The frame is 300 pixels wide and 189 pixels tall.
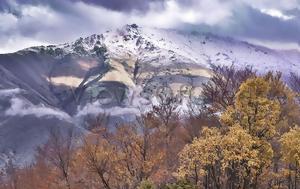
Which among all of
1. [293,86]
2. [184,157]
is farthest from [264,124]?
[293,86]

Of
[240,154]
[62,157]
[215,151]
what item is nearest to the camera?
[240,154]

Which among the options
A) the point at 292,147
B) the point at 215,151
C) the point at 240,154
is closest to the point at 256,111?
the point at 292,147

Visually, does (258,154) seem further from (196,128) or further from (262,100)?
(196,128)

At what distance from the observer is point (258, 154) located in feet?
143

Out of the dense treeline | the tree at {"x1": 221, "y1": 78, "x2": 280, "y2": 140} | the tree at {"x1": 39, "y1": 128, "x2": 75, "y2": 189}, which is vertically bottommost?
the tree at {"x1": 39, "y1": 128, "x2": 75, "y2": 189}

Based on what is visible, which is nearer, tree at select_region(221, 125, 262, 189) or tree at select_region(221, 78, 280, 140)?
tree at select_region(221, 125, 262, 189)

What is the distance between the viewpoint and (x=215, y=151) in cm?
4434

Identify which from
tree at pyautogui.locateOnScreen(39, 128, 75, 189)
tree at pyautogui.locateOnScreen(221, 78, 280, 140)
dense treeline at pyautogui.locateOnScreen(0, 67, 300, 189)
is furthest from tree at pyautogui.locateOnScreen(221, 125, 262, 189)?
tree at pyautogui.locateOnScreen(39, 128, 75, 189)

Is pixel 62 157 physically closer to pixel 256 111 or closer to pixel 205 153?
pixel 205 153

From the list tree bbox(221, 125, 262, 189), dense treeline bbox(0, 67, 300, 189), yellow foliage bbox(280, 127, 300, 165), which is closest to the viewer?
tree bbox(221, 125, 262, 189)

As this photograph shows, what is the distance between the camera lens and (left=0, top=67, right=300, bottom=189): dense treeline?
4359cm

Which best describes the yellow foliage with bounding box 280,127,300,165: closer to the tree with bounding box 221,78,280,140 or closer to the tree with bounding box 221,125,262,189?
the tree with bounding box 221,78,280,140

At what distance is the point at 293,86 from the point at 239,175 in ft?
192

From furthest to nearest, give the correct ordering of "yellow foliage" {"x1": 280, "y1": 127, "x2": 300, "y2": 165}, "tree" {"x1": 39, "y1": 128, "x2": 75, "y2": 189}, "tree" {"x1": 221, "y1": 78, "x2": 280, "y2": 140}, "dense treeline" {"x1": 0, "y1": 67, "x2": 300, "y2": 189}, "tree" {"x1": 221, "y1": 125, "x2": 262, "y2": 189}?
1. "tree" {"x1": 39, "y1": 128, "x2": 75, "y2": 189}
2. "tree" {"x1": 221, "y1": 78, "x2": 280, "y2": 140}
3. "dense treeline" {"x1": 0, "y1": 67, "x2": 300, "y2": 189}
4. "yellow foliage" {"x1": 280, "y1": 127, "x2": 300, "y2": 165}
5. "tree" {"x1": 221, "y1": 125, "x2": 262, "y2": 189}
